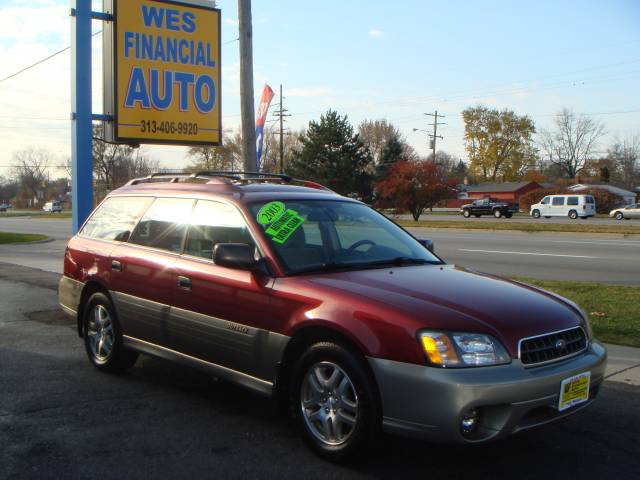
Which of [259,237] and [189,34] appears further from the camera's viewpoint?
[189,34]

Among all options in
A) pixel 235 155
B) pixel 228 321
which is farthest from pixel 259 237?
pixel 235 155

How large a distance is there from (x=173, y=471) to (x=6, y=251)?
19.7m

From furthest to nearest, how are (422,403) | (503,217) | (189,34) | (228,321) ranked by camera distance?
1. (503,217)
2. (189,34)
3. (228,321)
4. (422,403)

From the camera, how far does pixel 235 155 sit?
7531cm

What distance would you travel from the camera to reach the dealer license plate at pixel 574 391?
3.78 metres

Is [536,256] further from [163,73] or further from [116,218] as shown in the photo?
[116,218]

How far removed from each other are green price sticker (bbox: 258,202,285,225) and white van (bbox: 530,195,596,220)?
45.4 meters

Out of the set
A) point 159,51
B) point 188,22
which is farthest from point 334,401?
point 188,22

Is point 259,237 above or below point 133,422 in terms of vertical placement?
above

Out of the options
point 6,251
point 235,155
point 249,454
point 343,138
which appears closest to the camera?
point 249,454

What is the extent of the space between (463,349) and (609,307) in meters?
5.84

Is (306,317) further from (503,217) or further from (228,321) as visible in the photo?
(503,217)

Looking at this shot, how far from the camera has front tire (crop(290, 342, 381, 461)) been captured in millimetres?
3754

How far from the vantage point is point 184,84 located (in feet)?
42.0
